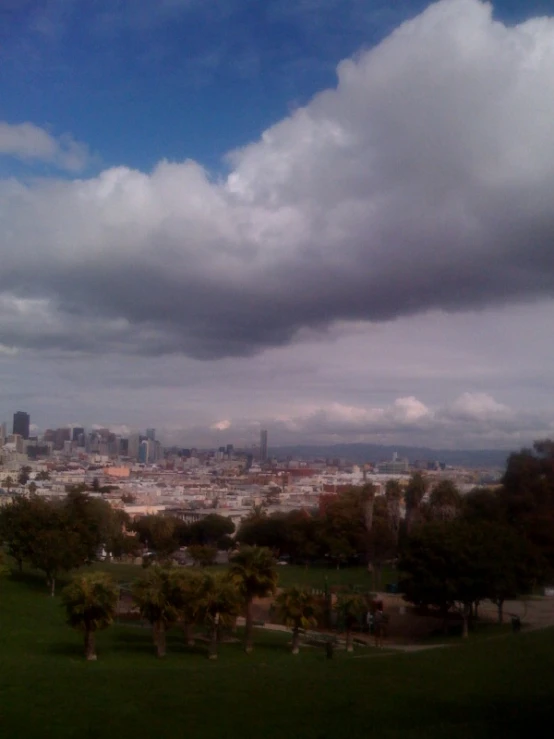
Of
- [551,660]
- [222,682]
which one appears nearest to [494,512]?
[551,660]

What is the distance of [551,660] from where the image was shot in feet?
56.7

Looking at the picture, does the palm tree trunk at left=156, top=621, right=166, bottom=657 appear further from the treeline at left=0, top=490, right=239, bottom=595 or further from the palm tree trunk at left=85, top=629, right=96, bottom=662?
the treeline at left=0, top=490, right=239, bottom=595

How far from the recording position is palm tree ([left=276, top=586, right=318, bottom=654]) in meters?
25.8

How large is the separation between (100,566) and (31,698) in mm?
36652

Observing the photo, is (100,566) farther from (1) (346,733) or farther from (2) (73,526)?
(1) (346,733)

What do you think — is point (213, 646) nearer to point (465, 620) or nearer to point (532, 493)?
point (465, 620)

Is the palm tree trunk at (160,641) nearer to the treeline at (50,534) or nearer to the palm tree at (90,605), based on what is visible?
the palm tree at (90,605)

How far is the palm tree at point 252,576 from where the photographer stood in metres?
25.7

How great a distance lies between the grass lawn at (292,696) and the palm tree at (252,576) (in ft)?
8.52

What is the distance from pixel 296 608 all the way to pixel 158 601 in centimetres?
498

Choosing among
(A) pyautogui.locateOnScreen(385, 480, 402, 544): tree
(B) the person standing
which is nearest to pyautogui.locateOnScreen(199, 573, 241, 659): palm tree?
(B) the person standing

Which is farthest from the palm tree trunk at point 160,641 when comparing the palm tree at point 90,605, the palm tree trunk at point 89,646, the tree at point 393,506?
the tree at point 393,506

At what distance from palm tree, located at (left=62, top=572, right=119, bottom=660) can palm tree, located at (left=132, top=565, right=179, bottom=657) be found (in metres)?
0.88

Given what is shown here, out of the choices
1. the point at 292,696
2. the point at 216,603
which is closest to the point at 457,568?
the point at 216,603
